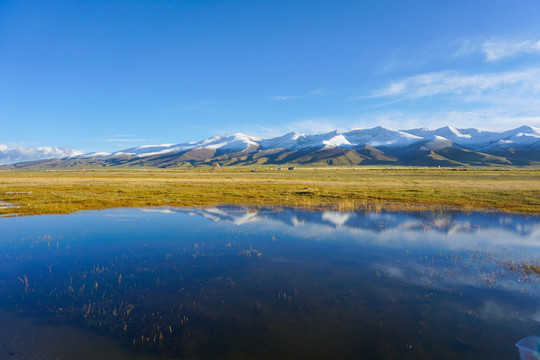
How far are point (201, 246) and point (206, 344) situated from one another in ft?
32.8

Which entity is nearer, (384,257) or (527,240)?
(384,257)

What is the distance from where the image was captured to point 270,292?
11.4m

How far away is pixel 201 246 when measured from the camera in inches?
697

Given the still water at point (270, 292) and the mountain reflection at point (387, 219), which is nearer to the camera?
the still water at point (270, 292)

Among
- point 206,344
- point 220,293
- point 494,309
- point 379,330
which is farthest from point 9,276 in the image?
point 494,309

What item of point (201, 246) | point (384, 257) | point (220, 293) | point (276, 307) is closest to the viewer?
point (276, 307)

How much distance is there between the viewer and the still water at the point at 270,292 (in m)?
8.12

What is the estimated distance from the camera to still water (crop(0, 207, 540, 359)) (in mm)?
8125

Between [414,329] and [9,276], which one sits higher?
[9,276]

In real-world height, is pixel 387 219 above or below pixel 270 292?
below

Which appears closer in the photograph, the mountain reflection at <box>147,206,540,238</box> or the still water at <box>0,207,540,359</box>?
the still water at <box>0,207,540,359</box>

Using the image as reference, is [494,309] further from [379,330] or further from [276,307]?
[276,307]

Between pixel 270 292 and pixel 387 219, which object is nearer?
pixel 270 292

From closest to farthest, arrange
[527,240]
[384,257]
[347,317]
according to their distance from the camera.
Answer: [347,317], [384,257], [527,240]
